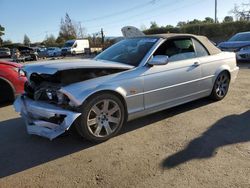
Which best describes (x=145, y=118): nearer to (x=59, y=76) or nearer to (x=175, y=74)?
(x=175, y=74)

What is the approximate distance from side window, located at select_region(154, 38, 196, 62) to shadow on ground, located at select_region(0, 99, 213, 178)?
1.11m

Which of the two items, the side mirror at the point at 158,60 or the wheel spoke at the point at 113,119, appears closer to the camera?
the wheel spoke at the point at 113,119

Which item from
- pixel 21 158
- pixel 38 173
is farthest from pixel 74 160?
pixel 21 158

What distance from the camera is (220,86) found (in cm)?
632

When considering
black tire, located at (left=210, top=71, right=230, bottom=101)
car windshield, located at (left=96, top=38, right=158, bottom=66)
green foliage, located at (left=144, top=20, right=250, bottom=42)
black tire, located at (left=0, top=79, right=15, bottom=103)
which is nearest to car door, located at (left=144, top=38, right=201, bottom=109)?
car windshield, located at (left=96, top=38, right=158, bottom=66)

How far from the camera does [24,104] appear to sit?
465 centimetres

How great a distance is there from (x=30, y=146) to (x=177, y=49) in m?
3.03

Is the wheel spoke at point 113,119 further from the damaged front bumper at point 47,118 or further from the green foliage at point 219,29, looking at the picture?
the green foliage at point 219,29

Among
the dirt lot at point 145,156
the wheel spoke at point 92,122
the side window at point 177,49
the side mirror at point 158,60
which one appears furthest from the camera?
the side window at point 177,49

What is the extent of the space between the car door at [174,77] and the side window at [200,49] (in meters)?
0.12

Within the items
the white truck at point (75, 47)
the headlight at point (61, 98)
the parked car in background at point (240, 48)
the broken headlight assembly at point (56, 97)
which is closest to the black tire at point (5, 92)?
the broken headlight assembly at point (56, 97)

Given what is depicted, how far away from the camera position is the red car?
687 centimetres

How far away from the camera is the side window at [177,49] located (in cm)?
523

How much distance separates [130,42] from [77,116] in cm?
226
